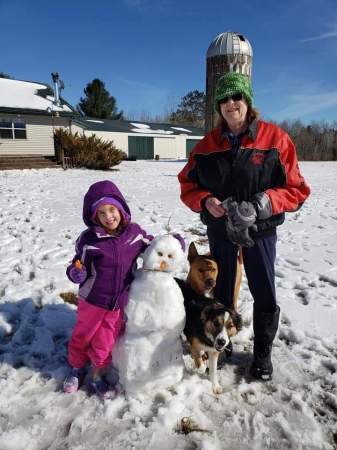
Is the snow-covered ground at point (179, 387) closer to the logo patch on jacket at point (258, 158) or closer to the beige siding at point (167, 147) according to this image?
the logo patch on jacket at point (258, 158)

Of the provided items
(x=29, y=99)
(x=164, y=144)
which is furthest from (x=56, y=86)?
(x=164, y=144)

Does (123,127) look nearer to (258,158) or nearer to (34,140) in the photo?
(34,140)

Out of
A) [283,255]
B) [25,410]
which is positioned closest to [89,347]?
[25,410]

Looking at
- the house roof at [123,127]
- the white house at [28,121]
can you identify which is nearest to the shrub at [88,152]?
the white house at [28,121]

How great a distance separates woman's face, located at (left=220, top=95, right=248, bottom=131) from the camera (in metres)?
2.22

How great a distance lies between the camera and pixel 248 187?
7.28 ft

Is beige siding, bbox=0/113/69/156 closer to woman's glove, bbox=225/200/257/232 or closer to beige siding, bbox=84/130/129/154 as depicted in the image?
beige siding, bbox=84/130/129/154

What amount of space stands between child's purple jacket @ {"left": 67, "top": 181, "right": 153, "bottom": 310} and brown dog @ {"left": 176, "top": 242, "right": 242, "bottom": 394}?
1.77 feet

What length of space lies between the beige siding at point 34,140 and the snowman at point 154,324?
19973 millimetres

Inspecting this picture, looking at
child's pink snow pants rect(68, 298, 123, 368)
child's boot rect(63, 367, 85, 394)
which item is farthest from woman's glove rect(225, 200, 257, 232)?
child's boot rect(63, 367, 85, 394)

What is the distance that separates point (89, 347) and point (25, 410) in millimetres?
575

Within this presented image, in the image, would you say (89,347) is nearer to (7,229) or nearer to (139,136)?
(7,229)

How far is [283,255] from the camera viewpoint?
17.0ft

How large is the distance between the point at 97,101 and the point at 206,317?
44134 millimetres
